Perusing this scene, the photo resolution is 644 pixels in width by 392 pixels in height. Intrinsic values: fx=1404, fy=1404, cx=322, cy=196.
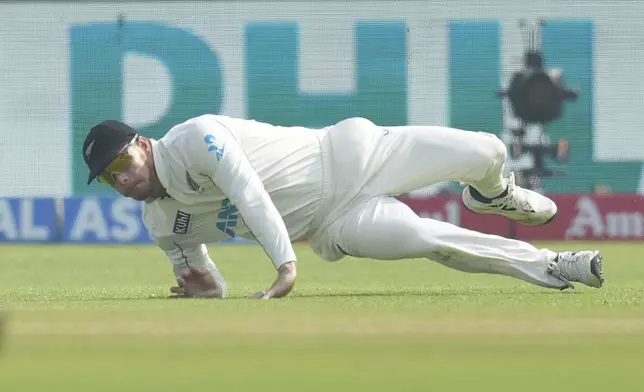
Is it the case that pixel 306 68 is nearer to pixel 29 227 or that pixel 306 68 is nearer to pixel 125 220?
pixel 125 220

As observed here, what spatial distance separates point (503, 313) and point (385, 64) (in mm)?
18144

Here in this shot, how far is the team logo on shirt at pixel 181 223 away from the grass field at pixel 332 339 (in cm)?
34

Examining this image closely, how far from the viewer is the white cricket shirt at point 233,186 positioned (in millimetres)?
5992

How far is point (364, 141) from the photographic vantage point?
659 centimetres

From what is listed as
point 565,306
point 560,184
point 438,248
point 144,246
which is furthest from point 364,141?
point 560,184

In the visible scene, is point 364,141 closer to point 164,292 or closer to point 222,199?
point 222,199

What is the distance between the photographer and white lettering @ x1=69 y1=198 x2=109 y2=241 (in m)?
17.7

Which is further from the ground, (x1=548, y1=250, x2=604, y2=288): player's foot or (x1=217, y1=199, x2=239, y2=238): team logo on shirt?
(x1=217, y1=199, x2=239, y2=238): team logo on shirt

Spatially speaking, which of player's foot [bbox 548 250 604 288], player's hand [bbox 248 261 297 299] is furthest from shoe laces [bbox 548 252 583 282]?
player's hand [bbox 248 261 297 299]

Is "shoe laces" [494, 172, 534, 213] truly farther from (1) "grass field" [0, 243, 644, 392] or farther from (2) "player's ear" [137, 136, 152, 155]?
(2) "player's ear" [137, 136, 152, 155]

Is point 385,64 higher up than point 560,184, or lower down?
higher up

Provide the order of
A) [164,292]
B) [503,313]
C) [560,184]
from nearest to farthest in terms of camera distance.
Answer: [503,313], [164,292], [560,184]

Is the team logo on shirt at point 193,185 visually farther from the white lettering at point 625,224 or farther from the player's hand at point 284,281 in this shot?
the white lettering at point 625,224

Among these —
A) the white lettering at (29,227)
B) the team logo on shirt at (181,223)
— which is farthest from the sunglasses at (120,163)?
the white lettering at (29,227)
